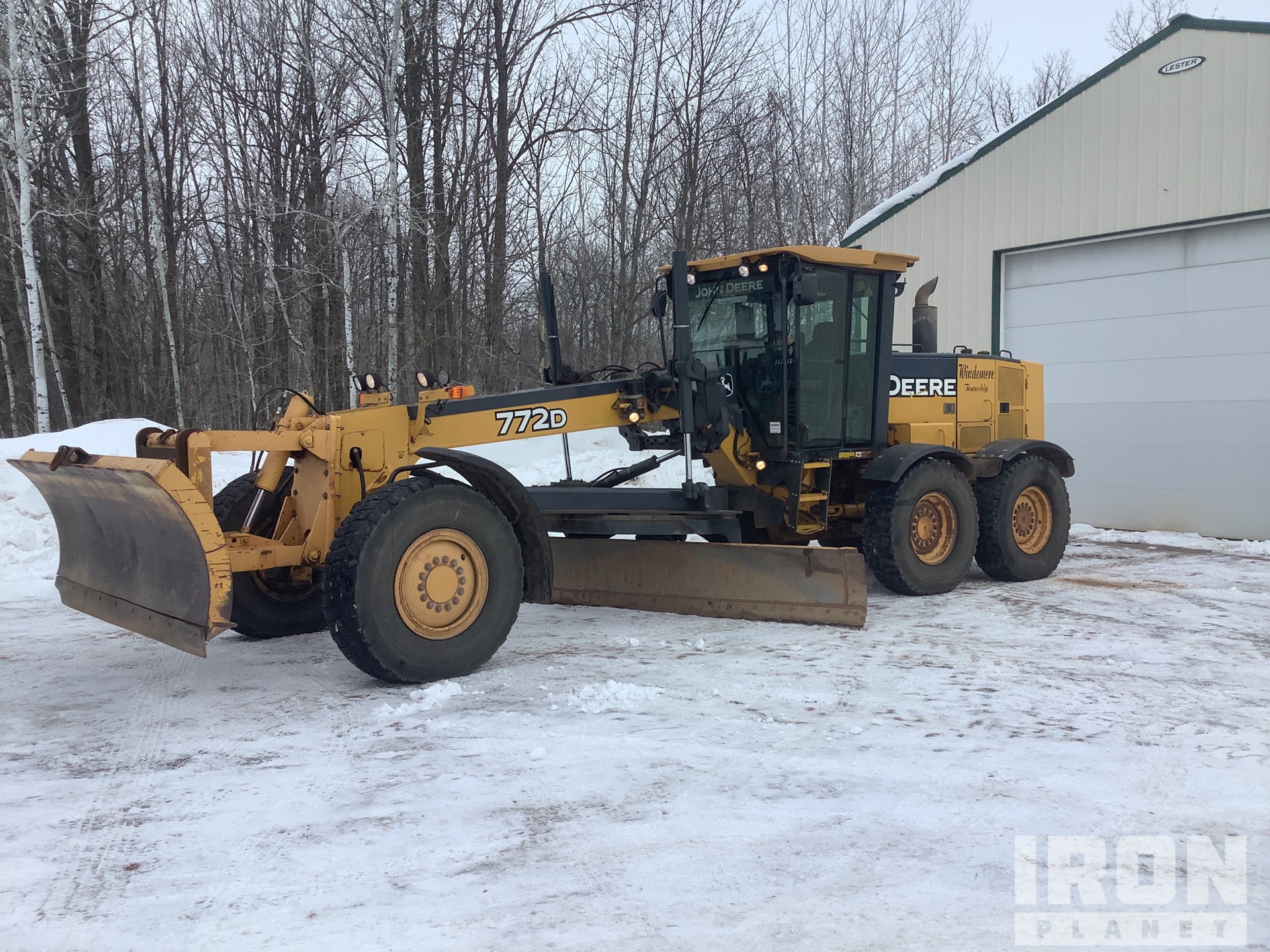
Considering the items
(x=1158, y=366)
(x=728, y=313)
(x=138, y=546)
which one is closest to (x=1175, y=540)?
(x=1158, y=366)

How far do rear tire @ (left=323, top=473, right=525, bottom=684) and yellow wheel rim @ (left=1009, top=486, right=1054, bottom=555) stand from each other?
5.44 meters

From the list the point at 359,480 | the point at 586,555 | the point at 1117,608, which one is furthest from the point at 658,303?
the point at 1117,608

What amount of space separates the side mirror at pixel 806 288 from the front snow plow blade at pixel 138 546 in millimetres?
4073

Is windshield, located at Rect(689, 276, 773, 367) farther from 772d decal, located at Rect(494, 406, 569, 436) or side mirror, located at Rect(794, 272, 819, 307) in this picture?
772d decal, located at Rect(494, 406, 569, 436)

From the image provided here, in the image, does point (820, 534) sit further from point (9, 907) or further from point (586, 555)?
point (9, 907)

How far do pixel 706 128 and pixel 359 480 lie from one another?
59.0 ft

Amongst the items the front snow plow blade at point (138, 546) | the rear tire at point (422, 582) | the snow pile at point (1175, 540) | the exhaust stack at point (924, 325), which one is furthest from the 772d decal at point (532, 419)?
the snow pile at point (1175, 540)

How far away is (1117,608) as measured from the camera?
7.64 meters

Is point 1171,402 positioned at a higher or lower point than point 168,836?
higher

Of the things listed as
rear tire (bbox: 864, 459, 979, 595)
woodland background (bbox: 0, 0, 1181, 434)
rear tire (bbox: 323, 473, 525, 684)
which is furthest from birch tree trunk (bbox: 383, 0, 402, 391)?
rear tire (bbox: 323, 473, 525, 684)

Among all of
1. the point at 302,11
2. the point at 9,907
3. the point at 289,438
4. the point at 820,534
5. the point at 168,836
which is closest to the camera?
the point at 9,907

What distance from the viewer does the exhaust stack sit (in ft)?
30.6

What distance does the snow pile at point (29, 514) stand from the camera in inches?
361

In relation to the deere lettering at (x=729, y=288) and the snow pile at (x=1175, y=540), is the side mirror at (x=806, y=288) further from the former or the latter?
the snow pile at (x=1175, y=540)
